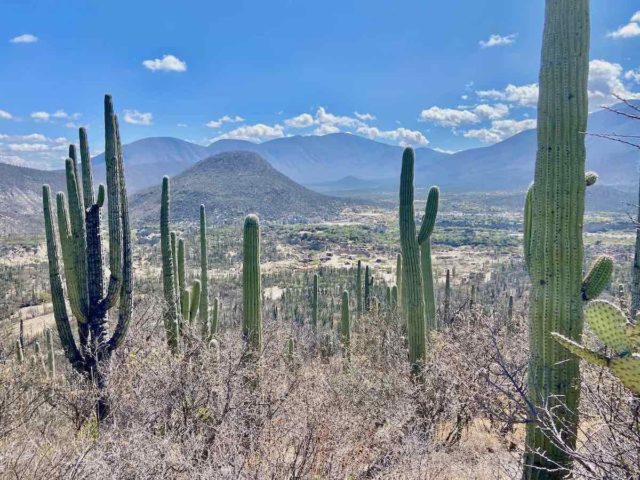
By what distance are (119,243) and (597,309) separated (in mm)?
7480

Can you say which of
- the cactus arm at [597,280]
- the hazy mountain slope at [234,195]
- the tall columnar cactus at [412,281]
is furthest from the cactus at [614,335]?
the hazy mountain slope at [234,195]

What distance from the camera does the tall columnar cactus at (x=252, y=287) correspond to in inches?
327

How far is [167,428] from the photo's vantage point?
6.20 m

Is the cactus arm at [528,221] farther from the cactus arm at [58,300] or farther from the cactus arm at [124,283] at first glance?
the cactus arm at [58,300]

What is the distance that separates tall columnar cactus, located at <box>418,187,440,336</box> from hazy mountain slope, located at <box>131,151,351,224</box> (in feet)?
366

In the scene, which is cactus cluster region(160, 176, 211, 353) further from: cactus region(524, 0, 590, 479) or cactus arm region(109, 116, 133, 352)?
cactus region(524, 0, 590, 479)

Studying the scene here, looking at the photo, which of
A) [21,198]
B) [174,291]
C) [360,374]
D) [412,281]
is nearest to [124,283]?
[174,291]

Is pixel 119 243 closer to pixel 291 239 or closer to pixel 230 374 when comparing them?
pixel 230 374

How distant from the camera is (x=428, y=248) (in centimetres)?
1125

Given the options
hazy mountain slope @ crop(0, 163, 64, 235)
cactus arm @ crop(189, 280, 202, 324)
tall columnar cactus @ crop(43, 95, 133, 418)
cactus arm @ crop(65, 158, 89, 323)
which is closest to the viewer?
tall columnar cactus @ crop(43, 95, 133, 418)

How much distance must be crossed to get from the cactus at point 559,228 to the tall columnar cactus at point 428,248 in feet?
16.3

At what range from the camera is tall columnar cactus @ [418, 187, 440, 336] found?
9883 mm

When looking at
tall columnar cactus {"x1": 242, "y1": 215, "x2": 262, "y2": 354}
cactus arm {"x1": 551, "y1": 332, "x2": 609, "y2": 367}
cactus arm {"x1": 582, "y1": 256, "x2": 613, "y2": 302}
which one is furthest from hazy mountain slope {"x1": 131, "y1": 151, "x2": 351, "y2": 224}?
cactus arm {"x1": 551, "y1": 332, "x2": 609, "y2": 367}

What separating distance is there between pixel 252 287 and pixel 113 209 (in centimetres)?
283
